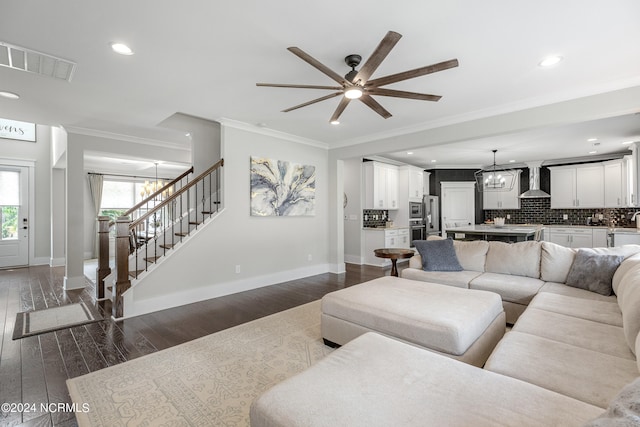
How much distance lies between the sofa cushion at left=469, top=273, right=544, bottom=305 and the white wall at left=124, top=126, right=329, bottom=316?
309cm

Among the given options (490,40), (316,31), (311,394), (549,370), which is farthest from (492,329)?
(316,31)

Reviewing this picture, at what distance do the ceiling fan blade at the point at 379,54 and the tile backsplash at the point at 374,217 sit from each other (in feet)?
17.7

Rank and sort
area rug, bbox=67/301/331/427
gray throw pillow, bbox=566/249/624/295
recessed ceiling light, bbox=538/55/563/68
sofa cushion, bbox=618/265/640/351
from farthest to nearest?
gray throw pillow, bbox=566/249/624/295 → recessed ceiling light, bbox=538/55/563/68 → area rug, bbox=67/301/331/427 → sofa cushion, bbox=618/265/640/351

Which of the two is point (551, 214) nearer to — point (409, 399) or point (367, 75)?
point (367, 75)

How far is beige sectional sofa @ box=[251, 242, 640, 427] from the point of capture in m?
1.12

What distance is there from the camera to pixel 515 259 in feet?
12.0

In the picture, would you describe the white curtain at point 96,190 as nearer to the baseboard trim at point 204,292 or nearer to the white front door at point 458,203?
the baseboard trim at point 204,292

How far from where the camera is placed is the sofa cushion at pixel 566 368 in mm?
1378

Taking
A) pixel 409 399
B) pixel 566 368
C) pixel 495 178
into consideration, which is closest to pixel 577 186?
pixel 495 178

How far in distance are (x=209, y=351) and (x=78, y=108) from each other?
3.73 meters

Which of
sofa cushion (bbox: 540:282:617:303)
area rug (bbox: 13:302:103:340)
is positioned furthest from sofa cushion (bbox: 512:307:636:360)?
area rug (bbox: 13:302:103:340)

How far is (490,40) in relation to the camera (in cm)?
248

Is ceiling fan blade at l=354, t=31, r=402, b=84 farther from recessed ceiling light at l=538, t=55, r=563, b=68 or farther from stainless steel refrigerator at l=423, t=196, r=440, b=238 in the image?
stainless steel refrigerator at l=423, t=196, r=440, b=238

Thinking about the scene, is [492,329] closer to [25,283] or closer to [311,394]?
[311,394]
